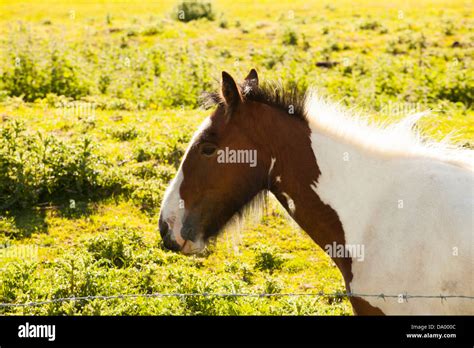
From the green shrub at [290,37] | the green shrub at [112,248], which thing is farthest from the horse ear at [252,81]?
the green shrub at [290,37]

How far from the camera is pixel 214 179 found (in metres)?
5.03

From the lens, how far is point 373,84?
16.9m

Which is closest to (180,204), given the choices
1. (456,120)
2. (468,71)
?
(456,120)

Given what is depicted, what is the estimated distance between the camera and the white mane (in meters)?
4.90

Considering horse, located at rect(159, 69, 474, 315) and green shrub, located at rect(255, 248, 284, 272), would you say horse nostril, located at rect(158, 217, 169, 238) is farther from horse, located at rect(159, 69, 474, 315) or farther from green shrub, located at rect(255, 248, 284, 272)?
green shrub, located at rect(255, 248, 284, 272)

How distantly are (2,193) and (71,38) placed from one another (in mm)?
17312

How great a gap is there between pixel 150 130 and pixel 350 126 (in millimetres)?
8368

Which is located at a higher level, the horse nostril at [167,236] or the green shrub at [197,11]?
the green shrub at [197,11]

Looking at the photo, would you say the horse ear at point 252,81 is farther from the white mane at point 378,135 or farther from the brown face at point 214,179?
the white mane at point 378,135

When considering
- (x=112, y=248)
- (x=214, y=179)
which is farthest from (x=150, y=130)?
(x=214, y=179)

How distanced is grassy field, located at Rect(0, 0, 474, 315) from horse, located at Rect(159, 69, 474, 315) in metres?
0.35

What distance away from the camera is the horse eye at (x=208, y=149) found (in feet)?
16.5

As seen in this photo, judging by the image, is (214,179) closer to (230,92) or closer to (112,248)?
(230,92)
